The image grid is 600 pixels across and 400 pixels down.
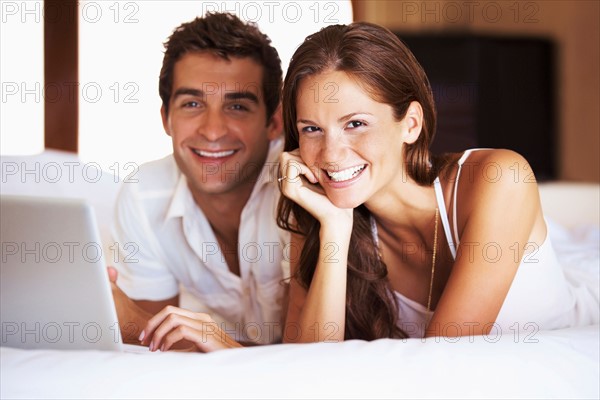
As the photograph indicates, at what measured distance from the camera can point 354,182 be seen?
1136 mm

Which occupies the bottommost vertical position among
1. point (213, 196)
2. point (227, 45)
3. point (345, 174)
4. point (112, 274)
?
point (112, 274)

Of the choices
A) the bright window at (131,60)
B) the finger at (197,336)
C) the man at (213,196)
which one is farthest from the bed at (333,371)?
the bright window at (131,60)

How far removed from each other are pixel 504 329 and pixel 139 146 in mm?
1004

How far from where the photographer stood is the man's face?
147 centimetres

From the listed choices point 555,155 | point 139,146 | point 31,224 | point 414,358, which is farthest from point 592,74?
point 31,224

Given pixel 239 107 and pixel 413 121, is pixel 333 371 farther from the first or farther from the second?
pixel 239 107

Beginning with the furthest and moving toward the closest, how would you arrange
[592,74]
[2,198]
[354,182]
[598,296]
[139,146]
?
[592,74], [139,146], [598,296], [354,182], [2,198]

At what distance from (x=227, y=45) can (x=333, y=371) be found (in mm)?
844

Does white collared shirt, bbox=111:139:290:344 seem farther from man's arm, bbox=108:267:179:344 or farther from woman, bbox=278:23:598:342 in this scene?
woman, bbox=278:23:598:342

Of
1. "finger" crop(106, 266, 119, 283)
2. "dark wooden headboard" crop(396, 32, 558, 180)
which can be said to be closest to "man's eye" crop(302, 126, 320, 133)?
"finger" crop(106, 266, 119, 283)

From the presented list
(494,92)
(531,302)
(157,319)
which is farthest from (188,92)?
(494,92)

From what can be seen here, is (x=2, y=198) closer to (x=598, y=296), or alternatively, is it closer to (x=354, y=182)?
(x=354, y=182)

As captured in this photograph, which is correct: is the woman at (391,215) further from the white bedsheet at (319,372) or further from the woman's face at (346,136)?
the white bedsheet at (319,372)

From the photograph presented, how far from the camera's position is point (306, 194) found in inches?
45.9
